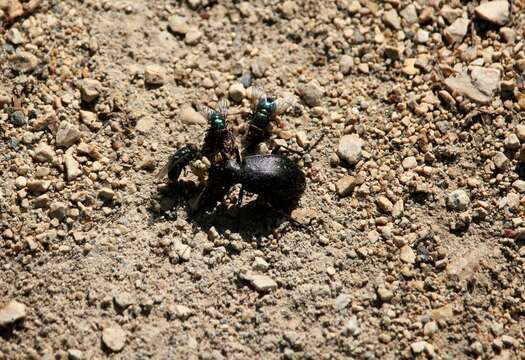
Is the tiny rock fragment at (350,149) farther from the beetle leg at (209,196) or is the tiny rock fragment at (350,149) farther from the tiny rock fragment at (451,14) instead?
the tiny rock fragment at (451,14)

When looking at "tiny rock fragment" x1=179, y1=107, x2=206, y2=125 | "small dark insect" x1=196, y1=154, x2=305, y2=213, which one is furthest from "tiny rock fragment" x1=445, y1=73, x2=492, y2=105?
"tiny rock fragment" x1=179, y1=107, x2=206, y2=125

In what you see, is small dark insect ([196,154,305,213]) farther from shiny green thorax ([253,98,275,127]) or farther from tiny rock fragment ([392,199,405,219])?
tiny rock fragment ([392,199,405,219])

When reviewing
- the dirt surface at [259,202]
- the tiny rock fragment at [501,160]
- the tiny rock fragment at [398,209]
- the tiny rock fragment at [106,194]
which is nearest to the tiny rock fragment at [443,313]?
the dirt surface at [259,202]

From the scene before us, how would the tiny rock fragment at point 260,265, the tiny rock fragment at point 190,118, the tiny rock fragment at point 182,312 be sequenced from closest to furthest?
the tiny rock fragment at point 182,312 → the tiny rock fragment at point 260,265 → the tiny rock fragment at point 190,118

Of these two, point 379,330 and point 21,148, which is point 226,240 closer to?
point 379,330

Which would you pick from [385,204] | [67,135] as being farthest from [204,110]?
[385,204]

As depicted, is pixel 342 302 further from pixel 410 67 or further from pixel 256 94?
pixel 410 67
